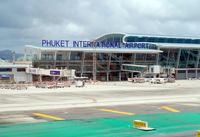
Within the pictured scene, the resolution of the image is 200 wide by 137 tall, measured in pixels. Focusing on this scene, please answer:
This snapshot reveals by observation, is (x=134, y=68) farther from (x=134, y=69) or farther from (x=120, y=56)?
(x=120, y=56)

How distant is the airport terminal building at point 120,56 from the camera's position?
13062cm

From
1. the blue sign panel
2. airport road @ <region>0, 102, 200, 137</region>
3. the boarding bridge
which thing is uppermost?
the boarding bridge

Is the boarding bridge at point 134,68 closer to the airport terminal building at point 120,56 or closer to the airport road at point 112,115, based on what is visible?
the airport terminal building at point 120,56

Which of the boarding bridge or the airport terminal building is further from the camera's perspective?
the boarding bridge

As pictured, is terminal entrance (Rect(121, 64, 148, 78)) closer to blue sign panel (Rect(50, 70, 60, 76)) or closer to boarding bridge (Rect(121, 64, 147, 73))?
boarding bridge (Rect(121, 64, 147, 73))

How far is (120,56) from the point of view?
14238 cm

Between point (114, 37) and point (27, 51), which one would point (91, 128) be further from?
point (114, 37)

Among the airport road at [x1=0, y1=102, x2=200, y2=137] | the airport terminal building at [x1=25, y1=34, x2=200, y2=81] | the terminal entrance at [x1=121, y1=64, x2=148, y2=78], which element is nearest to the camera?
the airport road at [x1=0, y1=102, x2=200, y2=137]

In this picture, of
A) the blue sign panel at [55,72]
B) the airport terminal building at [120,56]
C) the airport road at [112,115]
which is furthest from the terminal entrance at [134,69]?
the airport road at [112,115]

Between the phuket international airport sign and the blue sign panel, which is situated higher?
the phuket international airport sign

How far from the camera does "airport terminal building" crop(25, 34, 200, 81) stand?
130625mm

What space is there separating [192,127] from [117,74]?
4493 inches

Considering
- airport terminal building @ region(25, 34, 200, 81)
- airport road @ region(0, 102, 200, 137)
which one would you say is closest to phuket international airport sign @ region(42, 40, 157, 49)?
airport terminal building @ region(25, 34, 200, 81)

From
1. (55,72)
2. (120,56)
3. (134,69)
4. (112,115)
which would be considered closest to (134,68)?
(134,69)
